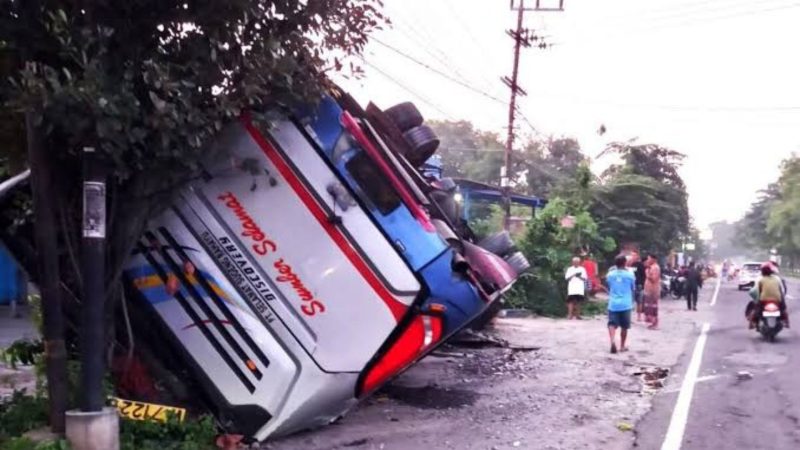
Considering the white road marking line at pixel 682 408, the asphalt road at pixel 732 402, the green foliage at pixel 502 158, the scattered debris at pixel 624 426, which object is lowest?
the asphalt road at pixel 732 402

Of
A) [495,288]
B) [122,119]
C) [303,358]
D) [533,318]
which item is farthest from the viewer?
[533,318]

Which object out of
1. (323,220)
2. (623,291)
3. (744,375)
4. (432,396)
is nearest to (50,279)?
(323,220)

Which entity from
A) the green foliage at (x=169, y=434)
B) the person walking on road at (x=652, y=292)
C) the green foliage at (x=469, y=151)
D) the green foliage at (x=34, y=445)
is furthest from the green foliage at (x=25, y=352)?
the green foliage at (x=469, y=151)

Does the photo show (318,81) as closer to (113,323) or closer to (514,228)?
(113,323)

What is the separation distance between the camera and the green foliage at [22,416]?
633 centimetres

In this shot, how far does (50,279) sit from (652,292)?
51.5ft

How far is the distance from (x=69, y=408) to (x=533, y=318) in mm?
16726

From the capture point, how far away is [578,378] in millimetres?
11180

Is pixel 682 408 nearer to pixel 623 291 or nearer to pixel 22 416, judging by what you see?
pixel 623 291

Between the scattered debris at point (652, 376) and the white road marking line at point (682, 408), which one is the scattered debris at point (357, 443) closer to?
the white road marking line at point (682, 408)

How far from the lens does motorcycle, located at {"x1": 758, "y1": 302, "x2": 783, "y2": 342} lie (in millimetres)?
16625

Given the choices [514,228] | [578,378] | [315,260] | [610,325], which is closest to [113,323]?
[315,260]

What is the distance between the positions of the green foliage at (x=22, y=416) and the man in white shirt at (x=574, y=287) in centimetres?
1613

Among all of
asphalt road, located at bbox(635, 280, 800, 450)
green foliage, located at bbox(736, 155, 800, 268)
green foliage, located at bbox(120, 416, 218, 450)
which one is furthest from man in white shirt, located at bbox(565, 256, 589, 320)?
green foliage, located at bbox(736, 155, 800, 268)
